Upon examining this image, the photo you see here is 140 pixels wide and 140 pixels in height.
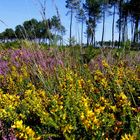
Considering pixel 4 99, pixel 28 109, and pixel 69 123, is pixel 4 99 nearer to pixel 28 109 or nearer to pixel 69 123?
pixel 28 109

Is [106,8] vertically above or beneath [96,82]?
above

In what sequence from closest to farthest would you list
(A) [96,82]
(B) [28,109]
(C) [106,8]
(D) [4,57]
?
(B) [28,109] < (A) [96,82] < (D) [4,57] < (C) [106,8]

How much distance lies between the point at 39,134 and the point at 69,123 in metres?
0.23

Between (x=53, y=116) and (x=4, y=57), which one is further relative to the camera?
(x=4, y=57)

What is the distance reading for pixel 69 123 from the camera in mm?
2836

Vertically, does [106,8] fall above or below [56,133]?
above

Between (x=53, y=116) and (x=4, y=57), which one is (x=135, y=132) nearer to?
(x=53, y=116)

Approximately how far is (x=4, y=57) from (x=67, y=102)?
4.87 meters

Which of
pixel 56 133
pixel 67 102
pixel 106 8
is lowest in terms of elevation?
pixel 56 133

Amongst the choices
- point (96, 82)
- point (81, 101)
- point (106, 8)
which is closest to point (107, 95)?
point (96, 82)

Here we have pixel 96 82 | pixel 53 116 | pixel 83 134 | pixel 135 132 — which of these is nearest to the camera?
pixel 135 132

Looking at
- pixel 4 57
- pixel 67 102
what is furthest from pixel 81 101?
pixel 4 57

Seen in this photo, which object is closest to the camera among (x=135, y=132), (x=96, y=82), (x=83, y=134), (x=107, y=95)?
(x=135, y=132)

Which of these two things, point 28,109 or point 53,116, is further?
point 28,109
